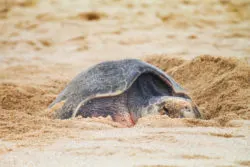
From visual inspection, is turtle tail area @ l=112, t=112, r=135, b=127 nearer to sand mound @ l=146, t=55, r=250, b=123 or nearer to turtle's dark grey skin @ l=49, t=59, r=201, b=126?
turtle's dark grey skin @ l=49, t=59, r=201, b=126

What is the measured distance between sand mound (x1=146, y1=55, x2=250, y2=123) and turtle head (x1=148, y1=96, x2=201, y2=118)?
16cm

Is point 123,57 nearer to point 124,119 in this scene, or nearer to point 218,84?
point 218,84

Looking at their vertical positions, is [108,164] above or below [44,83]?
above

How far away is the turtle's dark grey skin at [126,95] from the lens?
2.94 m

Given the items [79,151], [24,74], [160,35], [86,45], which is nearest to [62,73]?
[24,74]

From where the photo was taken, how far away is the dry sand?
6.39 feet

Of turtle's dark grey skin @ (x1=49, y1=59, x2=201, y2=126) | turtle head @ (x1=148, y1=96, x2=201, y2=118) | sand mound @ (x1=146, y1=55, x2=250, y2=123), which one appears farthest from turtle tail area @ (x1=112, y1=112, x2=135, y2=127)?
sand mound @ (x1=146, y1=55, x2=250, y2=123)

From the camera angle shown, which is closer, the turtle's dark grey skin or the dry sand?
the dry sand

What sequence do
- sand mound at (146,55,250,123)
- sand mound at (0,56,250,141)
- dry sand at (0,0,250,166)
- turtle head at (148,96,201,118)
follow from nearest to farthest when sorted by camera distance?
1. dry sand at (0,0,250,166)
2. sand mound at (0,56,250,141)
3. turtle head at (148,96,201,118)
4. sand mound at (146,55,250,123)

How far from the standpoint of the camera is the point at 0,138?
7.52 ft

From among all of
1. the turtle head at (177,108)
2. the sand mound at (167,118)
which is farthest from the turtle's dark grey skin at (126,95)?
the sand mound at (167,118)

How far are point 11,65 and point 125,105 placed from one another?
2841 mm

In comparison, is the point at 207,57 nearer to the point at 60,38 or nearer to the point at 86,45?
the point at 86,45

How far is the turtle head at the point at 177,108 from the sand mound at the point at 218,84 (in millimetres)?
160
